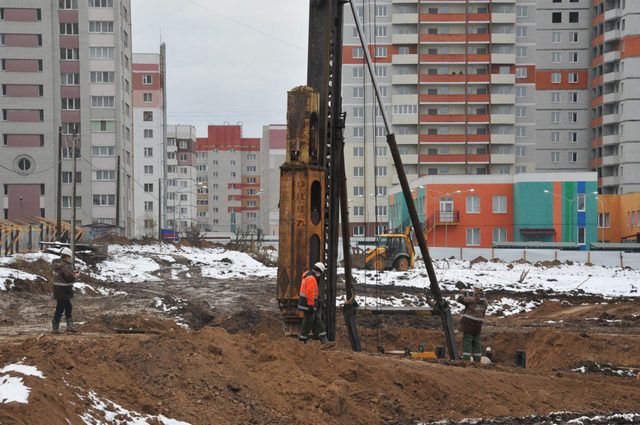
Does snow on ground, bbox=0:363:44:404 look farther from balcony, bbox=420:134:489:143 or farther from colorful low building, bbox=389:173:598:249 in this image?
balcony, bbox=420:134:489:143

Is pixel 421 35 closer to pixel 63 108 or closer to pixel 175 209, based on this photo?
pixel 63 108

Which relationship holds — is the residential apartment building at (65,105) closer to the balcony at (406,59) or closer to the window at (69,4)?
the window at (69,4)

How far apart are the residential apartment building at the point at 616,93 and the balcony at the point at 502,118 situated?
10.4 metres

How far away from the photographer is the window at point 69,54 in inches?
3752

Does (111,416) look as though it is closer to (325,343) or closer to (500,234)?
(325,343)

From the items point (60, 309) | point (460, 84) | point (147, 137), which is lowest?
point (60, 309)

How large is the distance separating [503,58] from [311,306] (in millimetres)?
98365

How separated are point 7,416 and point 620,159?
106461mm

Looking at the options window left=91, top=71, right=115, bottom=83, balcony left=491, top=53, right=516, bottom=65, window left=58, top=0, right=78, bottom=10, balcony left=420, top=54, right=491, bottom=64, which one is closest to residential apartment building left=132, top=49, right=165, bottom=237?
window left=91, top=71, right=115, bottom=83

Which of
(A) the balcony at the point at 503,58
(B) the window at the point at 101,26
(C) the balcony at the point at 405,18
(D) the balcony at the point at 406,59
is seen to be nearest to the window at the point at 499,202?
(A) the balcony at the point at 503,58

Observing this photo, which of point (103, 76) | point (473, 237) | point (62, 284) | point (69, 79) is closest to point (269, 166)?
point (103, 76)

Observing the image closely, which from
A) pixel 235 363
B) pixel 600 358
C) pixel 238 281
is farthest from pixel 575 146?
pixel 235 363

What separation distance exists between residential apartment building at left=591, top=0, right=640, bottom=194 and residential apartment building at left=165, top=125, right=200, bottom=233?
221 feet

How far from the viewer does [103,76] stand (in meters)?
→ 97.1
